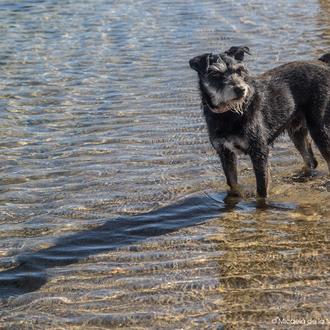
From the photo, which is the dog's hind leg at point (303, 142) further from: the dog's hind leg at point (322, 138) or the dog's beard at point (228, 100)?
the dog's beard at point (228, 100)

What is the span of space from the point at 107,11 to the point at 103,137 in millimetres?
10524

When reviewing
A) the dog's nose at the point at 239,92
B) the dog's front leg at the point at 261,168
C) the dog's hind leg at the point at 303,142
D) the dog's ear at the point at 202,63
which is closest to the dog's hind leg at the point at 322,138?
the dog's hind leg at the point at 303,142

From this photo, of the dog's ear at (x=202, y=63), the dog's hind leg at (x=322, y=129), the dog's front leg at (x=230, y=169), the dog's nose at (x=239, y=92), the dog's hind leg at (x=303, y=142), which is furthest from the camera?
the dog's hind leg at (x=303, y=142)

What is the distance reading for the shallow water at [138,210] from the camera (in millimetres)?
5164

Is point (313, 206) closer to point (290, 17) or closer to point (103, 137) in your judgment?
point (103, 137)

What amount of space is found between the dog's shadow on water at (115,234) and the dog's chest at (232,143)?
58cm

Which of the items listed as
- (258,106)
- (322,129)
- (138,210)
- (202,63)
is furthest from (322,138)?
(138,210)

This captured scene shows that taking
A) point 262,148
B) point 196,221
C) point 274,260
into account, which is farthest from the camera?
point 262,148

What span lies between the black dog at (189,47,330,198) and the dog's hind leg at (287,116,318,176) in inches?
0.5

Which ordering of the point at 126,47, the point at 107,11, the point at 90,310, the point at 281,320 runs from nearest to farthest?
1. the point at 281,320
2. the point at 90,310
3. the point at 126,47
4. the point at 107,11

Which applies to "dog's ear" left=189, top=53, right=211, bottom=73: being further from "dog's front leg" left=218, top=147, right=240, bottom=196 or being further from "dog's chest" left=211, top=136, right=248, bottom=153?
"dog's front leg" left=218, top=147, right=240, bottom=196

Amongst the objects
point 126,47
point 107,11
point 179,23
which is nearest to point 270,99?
point 126,47

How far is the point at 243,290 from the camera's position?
5.33 metres

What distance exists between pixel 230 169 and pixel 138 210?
1184mm
